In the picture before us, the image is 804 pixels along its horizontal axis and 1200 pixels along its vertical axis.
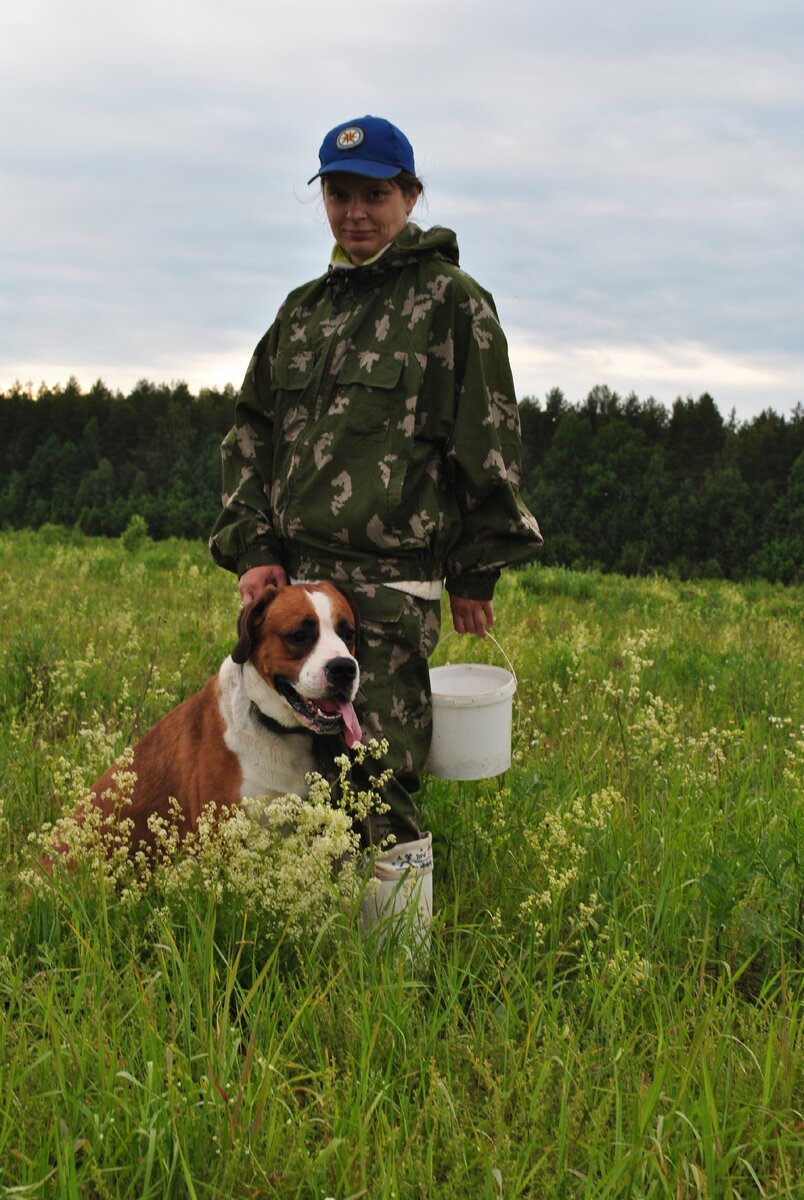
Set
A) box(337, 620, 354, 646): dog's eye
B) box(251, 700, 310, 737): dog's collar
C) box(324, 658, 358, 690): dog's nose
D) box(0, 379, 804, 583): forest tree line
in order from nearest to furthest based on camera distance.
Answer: box(324, 658, 358, 690): dog's nose, box(337, 620, 354, 646): dog's eye, box(251, 700, 310, 737): dog's collar, box(0, 379, 804, 583): forest tree line

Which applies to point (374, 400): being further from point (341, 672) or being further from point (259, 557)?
point (341, 672)

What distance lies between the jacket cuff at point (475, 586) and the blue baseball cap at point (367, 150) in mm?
1430

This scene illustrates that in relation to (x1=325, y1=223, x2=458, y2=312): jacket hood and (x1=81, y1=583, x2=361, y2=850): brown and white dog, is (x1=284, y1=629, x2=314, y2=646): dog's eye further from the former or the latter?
(x1=325, y1=223, x2=458, y2=312): jacket hood

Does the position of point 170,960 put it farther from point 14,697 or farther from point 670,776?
point 14,697

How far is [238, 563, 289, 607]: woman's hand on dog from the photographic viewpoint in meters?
3.83

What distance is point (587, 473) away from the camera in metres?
51.2

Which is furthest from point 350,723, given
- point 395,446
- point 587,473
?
point 587,473

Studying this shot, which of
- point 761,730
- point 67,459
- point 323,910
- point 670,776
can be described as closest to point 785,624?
point 761,730

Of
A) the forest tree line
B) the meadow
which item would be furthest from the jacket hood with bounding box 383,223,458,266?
the forest tree line

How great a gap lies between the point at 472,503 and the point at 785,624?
7640 mm

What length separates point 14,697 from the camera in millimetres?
6195

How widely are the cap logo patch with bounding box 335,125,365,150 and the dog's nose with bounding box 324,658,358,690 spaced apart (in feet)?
5.79

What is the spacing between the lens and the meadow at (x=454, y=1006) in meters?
2.19

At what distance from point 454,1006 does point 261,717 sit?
124 centimetres
